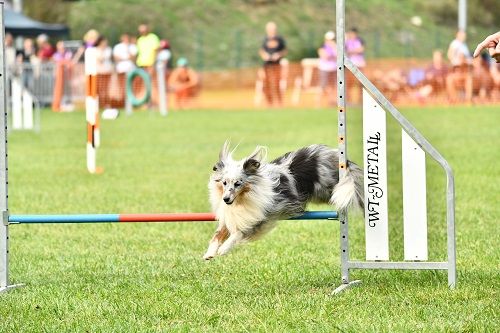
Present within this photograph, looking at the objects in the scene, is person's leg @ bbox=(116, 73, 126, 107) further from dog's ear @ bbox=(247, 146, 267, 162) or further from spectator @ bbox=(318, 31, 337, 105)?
dog's ear @ bbox=(247, 146, 267, 162)

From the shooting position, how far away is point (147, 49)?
30.6 meters

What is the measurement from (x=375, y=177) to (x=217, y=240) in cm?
113

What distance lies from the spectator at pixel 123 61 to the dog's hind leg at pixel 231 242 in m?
24.8

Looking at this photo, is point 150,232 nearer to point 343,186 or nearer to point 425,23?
point 343,186

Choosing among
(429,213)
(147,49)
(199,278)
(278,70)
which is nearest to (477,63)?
(278,70)

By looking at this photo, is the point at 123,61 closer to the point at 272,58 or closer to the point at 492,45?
the point at 272,58

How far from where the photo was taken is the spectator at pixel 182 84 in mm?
34031

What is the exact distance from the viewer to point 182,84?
34.7 m

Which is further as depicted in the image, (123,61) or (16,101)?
(123,61)

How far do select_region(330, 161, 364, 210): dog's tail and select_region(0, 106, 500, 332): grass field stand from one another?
48cm

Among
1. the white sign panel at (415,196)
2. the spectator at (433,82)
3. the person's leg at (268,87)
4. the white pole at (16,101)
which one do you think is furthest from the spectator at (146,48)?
the white sign panel at (415,196)

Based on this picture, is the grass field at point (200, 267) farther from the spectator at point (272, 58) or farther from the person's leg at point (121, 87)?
the spectator at point (272, 58)

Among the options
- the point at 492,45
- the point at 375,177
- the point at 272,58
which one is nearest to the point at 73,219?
the point at 375,177

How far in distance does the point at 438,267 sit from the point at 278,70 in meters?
26.3
